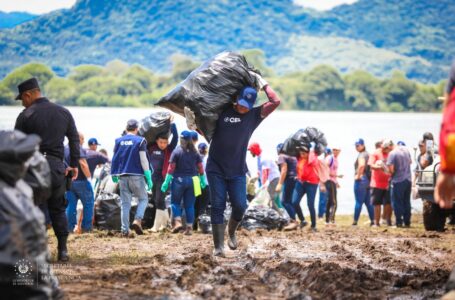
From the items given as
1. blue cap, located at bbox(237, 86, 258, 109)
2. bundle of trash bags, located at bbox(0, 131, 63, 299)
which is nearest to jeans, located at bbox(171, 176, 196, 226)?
blue cap, located at bbox(237, 86, 258, 109)

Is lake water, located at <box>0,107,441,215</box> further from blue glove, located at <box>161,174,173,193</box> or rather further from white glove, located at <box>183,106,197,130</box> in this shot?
white glove, located at <box>183,106,197,130</box>

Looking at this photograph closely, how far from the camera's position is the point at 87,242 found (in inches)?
472

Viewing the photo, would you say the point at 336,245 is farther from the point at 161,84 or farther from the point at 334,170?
the point at 161,84

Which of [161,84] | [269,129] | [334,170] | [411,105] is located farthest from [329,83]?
[334,170]

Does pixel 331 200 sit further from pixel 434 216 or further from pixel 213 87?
pixel 213 87

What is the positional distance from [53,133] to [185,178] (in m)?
5.35

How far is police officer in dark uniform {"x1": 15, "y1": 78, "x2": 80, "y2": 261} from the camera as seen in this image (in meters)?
8.73

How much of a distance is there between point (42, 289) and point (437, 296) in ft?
11.3

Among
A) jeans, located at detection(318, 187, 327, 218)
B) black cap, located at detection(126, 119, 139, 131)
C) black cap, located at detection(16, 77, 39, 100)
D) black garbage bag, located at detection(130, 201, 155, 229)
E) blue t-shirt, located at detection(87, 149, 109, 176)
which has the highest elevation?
black cap, located at detection(16, 77, 39, 100)

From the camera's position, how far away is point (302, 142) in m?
16.7

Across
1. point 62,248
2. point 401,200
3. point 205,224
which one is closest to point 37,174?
point 62,248

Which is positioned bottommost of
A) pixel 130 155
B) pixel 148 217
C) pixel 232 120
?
pixel 148 217

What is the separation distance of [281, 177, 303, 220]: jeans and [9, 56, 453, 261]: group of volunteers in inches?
0.7

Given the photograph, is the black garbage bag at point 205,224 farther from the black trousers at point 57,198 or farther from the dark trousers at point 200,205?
the black trousers at point 57,198
